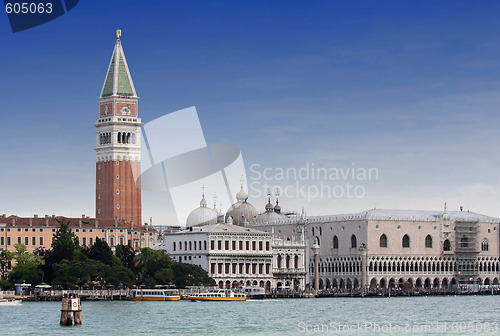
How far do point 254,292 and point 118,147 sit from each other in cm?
3314

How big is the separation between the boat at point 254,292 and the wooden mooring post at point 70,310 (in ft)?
111

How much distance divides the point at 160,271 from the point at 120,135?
3182 centimetres

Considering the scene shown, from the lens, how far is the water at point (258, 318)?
5866cm

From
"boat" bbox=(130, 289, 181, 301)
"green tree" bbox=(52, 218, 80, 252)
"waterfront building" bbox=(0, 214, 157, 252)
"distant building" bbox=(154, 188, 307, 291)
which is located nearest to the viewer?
"boat" bbox=(130, 289, 181, 301)

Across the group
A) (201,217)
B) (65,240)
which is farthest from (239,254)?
(65,240)

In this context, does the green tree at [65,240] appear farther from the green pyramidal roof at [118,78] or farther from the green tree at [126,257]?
the green pyramidal roof at [118,78]

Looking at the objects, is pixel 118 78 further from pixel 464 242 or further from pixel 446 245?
pixel 464 242

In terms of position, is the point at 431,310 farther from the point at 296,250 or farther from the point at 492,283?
the point at 492,283

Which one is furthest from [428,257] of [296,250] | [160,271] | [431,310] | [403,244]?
[431,310]

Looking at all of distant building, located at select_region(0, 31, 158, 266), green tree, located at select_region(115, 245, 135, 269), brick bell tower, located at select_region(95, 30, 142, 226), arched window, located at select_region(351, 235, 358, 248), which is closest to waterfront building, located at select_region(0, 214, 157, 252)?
distant building, located at select_region(0, 31, 158, 266)

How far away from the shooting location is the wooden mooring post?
195 ft

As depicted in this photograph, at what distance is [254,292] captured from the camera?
95.9 metres

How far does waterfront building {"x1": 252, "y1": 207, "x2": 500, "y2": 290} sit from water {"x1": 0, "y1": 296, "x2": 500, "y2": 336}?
86.6 feet

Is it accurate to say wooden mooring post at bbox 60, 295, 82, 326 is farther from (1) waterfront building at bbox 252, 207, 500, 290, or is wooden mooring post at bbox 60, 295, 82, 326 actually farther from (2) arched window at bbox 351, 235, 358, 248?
(2) arched window at bbox 351, 235, 358, 248
